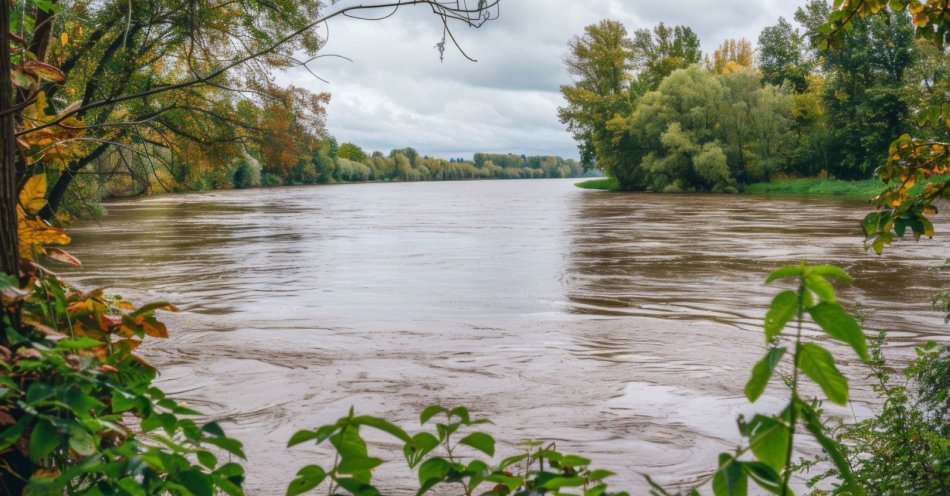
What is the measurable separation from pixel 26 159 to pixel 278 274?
496 inches

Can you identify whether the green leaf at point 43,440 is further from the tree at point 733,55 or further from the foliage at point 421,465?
the tree at point 733,55

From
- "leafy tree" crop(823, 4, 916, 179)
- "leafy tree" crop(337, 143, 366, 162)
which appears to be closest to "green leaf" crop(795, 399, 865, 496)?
"leafy tree" crop(823, 4, 916, 179)

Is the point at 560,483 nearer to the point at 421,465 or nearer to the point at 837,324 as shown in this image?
the point at 421,465

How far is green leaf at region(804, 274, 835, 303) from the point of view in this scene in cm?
107

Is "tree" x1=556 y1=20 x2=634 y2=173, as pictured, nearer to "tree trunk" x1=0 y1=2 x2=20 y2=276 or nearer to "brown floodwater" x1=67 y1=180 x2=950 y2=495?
"brown floodwater" x1=67 y1=180 x2=950 y2=495

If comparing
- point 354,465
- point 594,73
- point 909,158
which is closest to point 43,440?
point 354,465

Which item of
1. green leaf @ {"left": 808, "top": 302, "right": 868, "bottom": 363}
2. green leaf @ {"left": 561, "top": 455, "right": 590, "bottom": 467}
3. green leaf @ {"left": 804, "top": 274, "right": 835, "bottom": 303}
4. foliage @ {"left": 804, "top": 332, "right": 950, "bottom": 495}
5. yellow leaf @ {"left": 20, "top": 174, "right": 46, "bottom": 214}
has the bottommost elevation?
foliage @ {"left": 804, "top": 332, "right": 950, "bottom": 495}

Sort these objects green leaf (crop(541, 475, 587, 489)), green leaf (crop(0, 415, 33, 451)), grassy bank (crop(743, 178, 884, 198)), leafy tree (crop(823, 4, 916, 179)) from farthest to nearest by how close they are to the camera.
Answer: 1. grassy bank (crop(743, 178, 884, 198))
2. leafy tree (crop(823, 4, 916, 179))
3. green leaf (crop(0, 415, 33, 451))
4. green leaf (crop(541, 475, 587, 489))

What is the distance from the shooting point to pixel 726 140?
54.8 meters

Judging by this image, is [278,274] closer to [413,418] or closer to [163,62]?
[163,62]

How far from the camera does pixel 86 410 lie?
1.52 meters

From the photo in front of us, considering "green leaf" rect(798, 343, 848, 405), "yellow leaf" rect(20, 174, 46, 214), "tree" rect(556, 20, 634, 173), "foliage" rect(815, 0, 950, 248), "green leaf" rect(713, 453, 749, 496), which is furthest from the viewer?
"tree" rect(556, 20, 634, 173)

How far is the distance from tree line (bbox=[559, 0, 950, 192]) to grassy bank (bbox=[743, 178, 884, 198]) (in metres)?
1.13

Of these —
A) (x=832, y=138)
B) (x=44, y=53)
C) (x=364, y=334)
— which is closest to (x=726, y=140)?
(x=832, y=138)
